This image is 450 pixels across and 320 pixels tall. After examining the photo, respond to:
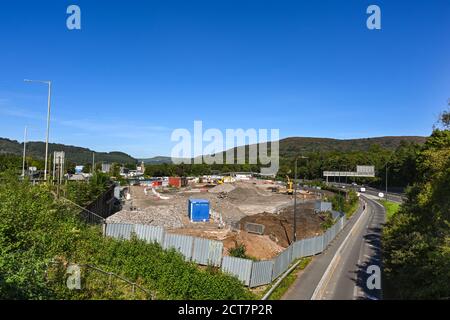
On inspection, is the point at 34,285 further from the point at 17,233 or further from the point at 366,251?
the point at 366,251

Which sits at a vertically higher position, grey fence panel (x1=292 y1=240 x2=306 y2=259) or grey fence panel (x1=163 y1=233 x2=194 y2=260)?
grey fence panel (x1=163 y1=233 x2=194 y2=260)

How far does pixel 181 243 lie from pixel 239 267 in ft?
18.0

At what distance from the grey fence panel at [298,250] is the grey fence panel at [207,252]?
29.1 ft

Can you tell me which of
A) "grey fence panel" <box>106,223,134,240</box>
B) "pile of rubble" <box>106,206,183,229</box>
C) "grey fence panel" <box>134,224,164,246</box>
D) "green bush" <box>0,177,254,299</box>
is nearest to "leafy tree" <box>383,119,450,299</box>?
"green bush" <box>0,177,254,299</box>

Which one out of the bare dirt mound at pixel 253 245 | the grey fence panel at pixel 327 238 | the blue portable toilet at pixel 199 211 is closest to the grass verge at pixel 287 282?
the bare dirt mound at pixel 253 245

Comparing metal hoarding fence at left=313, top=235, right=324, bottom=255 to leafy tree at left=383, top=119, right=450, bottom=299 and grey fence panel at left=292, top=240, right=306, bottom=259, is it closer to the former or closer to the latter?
grey fence panel at left=292, top=240, right=306, bottom=259

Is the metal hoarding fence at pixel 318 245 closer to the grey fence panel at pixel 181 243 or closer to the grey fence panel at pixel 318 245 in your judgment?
the grey fence panel at pixel 318 245

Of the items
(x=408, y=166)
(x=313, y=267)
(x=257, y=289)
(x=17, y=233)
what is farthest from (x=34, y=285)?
(x=408, y=166)

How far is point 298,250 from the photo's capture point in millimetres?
34031

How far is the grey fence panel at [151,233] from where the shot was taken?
1141 inches

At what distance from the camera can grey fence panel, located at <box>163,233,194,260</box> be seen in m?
28.0

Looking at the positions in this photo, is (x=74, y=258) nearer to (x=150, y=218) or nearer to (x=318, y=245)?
(x=318, y=245)

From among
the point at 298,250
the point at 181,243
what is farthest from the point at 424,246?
the point at 181,243

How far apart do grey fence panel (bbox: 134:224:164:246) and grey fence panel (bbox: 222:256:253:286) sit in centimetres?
598
